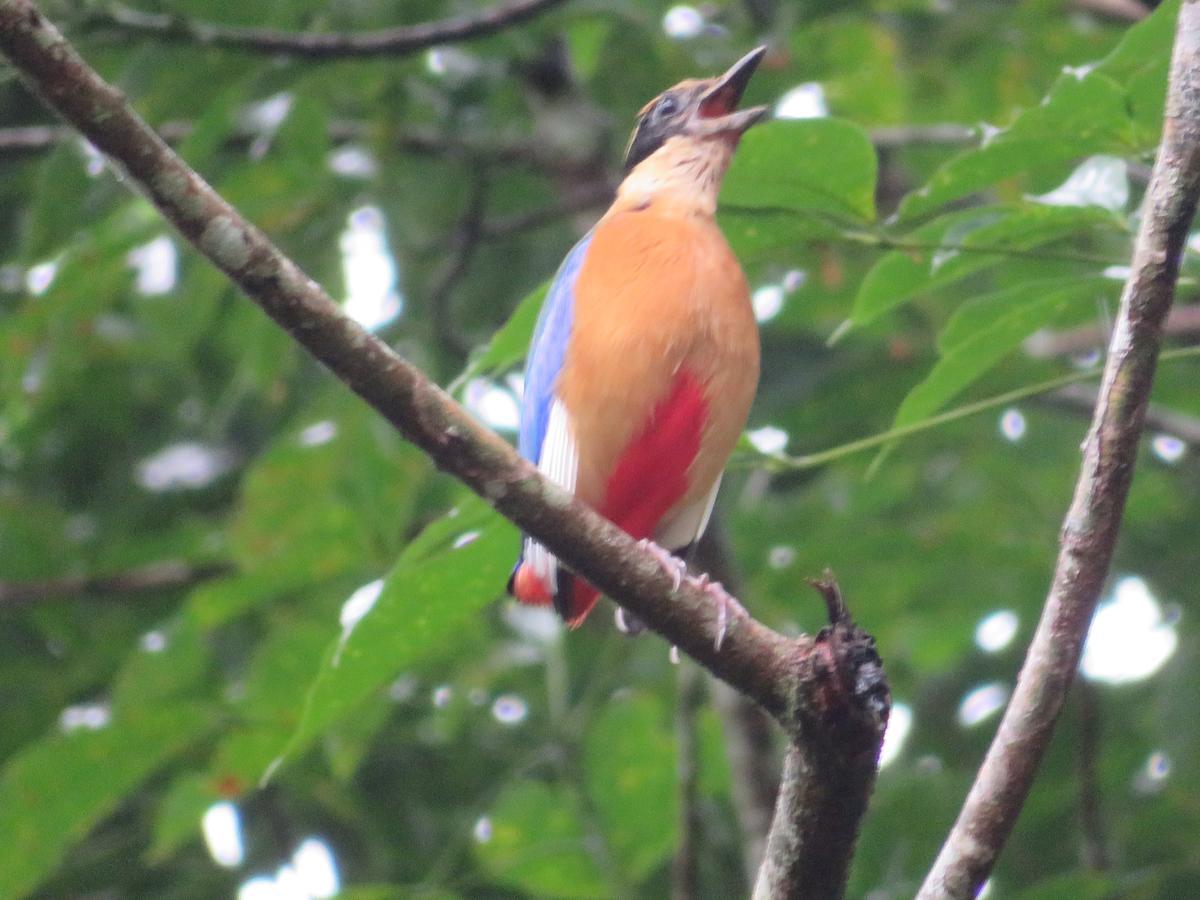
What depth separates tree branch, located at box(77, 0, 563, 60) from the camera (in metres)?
4.64

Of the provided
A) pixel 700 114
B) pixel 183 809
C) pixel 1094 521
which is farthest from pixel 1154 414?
pixel 183 809

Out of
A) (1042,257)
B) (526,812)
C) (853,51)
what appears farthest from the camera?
(853,51)

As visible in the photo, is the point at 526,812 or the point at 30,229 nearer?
the point at 30,229

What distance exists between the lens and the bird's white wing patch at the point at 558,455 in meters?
3.88

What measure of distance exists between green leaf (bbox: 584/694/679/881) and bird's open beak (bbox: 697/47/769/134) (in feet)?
6.35

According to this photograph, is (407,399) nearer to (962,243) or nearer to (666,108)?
(962,243)

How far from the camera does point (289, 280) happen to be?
2375 mm

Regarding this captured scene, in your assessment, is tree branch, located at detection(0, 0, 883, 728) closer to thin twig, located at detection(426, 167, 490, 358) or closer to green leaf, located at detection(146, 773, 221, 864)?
green leaf, located at detection(146, 773, 221, 864)

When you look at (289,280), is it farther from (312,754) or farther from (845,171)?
(312,754)

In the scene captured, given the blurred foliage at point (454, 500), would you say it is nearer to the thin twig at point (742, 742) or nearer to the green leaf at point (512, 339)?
the thin twig at point (742, 742)

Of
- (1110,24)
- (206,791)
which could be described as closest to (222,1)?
(206,791)

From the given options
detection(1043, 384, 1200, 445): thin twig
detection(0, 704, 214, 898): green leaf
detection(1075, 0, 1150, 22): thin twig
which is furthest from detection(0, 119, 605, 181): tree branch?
detection(0, 704, 214, 898): green leaf

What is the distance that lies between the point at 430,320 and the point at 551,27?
1.16 metres

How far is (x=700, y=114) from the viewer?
4848mm
